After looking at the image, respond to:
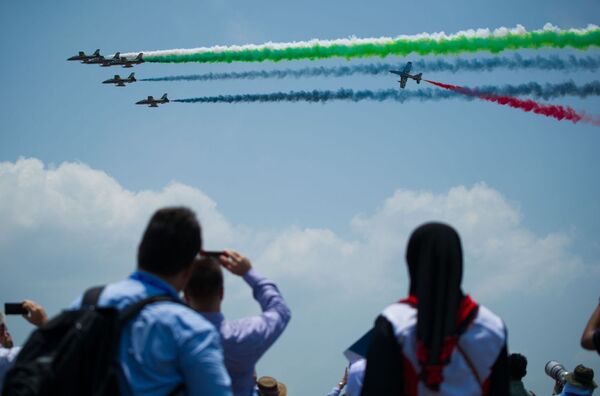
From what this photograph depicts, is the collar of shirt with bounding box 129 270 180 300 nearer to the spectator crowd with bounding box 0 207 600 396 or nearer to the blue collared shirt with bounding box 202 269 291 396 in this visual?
the spectator crowd with bounding box 0 207 600 396

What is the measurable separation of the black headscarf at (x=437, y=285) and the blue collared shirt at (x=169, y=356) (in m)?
1.29

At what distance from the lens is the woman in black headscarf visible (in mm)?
4129

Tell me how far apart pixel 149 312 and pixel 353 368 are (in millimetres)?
2154

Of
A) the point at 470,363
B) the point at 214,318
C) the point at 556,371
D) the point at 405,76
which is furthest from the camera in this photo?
the point at 405,76

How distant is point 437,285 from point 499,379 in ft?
2.64

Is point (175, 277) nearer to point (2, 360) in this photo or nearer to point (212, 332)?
point (212, 332)

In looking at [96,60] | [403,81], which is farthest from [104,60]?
[403,81]

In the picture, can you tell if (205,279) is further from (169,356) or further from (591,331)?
(591,331)

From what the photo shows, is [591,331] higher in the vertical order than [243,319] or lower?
higher

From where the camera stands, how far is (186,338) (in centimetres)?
399

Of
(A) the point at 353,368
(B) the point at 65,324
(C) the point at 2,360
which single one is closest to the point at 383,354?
(A) the point at 353,368

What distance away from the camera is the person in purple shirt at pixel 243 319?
554 centimetres

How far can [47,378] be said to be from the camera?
3.66 metres

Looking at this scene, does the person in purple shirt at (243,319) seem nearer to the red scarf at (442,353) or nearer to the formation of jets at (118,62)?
the red scarf at (442,353)
